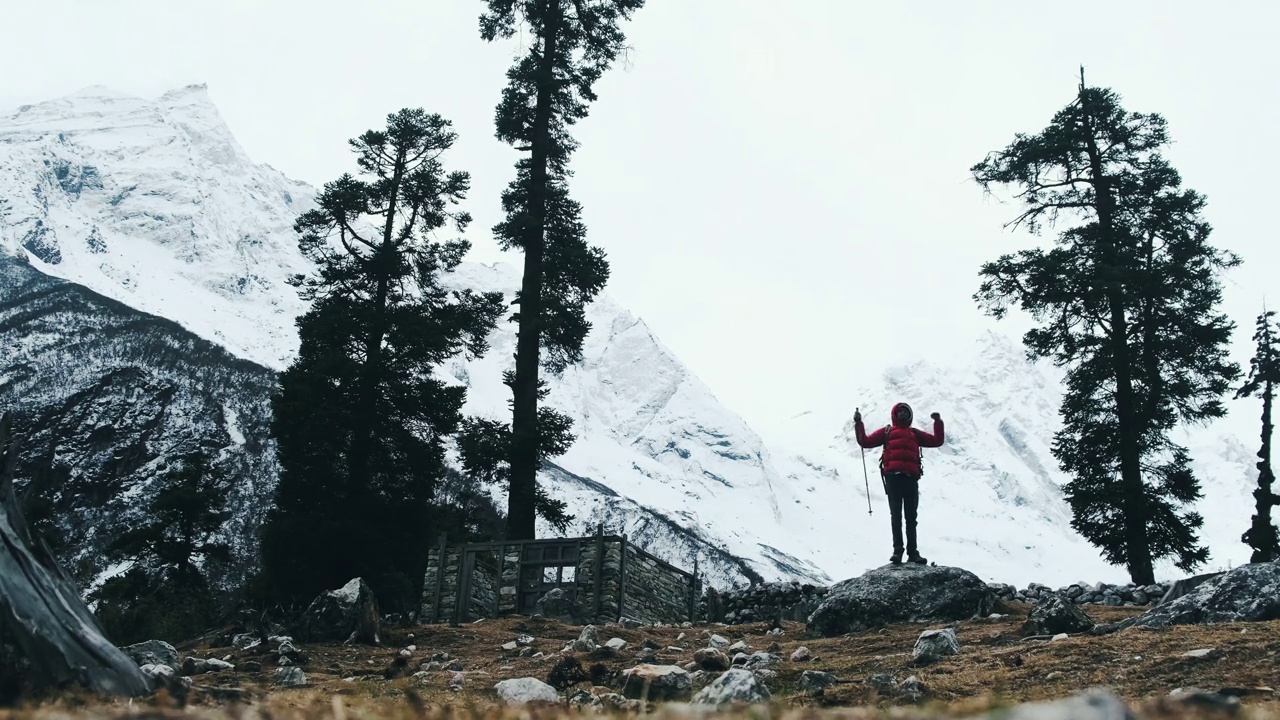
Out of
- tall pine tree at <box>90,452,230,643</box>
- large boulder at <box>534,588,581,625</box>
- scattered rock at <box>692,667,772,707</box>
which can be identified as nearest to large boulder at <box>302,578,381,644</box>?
large boulder at <box>534,588,581,625</box>

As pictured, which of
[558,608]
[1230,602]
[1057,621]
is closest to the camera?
[1230,602]

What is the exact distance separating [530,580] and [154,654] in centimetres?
→ 1225

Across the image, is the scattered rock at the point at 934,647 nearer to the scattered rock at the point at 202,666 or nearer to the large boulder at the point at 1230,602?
the large boulder at the point at 1230,602

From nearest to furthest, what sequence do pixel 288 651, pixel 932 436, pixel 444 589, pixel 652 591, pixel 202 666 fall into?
1. pixel 202 666
2. pixel 288 651
3. pixel 932 436
4. pixel 444 589
5. pixel 652 591

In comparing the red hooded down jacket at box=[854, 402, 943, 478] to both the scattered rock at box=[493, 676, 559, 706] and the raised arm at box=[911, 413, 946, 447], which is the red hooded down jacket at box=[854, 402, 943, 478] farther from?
the scattered rock at box=[493, 676, 559, 706]

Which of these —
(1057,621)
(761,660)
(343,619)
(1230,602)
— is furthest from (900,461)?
(343,619)

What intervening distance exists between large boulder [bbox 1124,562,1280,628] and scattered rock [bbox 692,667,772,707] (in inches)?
204

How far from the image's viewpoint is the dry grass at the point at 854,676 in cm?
274

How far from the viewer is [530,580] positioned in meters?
21.3

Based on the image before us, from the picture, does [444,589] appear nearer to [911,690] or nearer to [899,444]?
[899,444]

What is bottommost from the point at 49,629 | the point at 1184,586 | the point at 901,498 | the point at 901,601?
the point at 49,629

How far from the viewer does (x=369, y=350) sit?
98.5 feet

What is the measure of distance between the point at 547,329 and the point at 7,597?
56.8 feet

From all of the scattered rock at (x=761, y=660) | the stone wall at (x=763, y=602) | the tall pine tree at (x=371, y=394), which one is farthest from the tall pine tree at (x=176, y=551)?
the scattered rock at (x=761, y=660)
